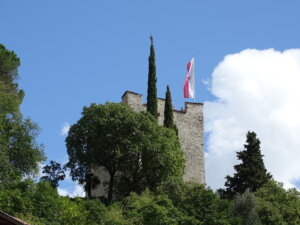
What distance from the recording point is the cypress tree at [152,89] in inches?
1729

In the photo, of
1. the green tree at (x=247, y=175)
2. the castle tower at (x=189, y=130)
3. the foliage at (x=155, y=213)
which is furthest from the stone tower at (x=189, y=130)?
the foliage at (x=155, y=213)

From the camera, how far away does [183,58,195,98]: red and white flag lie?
5081 cm

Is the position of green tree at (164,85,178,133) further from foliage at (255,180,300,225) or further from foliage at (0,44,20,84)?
foliage at (0,44,20,84)

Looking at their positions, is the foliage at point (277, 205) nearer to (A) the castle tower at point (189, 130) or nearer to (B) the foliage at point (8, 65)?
(A) the castle tower at point (189, 130)

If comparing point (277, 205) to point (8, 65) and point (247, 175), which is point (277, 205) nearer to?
point (247, 175)

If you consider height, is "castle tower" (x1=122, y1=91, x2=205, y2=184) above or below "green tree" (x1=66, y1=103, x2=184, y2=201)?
above

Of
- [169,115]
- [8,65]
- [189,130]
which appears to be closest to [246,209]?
[169,115]

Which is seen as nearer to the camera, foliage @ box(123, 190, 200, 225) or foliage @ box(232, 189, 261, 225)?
foliage @ box(123, 190, 200, 225)

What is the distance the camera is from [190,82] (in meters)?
51.4

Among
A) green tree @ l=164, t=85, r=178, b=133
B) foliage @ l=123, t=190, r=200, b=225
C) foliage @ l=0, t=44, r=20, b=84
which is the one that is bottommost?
foliage @ l=123, t=190, r=200, b=225

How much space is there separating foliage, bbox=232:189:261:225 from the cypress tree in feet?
32.4

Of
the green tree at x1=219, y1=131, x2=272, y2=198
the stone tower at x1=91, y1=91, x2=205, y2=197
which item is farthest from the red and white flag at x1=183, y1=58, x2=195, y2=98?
the green tree at x1=219, y1=131, x2=272, y2=198

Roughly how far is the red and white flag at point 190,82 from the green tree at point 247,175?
30.7ft

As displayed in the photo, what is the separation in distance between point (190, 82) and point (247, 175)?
11.9 m
